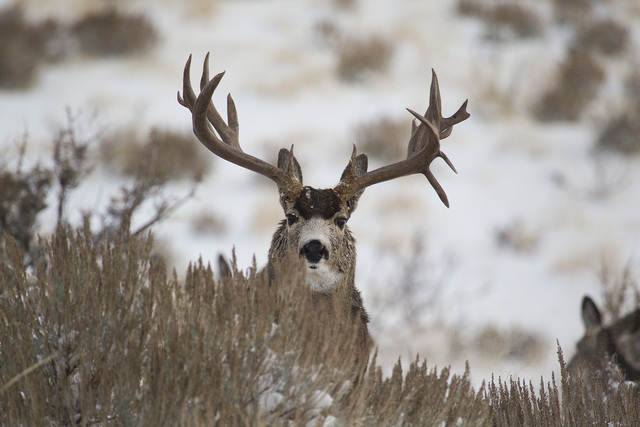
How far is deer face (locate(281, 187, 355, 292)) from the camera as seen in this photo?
4.57m

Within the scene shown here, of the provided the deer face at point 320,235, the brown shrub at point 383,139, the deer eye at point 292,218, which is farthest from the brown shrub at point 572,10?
the deer eye at point 292,218

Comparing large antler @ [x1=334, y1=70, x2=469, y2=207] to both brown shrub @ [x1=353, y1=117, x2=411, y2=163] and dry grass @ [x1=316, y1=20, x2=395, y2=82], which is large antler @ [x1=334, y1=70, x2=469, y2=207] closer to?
brown shrub @ [x1=353, y1=117, x2=411, y2=163]

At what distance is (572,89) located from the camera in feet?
56.6

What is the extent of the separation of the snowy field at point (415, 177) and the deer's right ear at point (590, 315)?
6.36 ft

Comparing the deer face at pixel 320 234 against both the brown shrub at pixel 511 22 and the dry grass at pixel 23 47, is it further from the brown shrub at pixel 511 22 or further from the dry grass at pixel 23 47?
the brown shrub at pixel 511 22

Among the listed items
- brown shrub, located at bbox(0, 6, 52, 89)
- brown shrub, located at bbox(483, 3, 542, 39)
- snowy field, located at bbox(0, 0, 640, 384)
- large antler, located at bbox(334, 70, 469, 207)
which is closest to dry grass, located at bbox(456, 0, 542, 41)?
brown shrub, located at bbox(483, 3, 542, 39)

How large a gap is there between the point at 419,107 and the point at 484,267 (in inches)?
222

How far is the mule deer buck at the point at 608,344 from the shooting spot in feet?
17.9

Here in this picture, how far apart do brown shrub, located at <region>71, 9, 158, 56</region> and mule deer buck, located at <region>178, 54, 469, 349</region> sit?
1264 centimetres

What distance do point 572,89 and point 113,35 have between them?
11.3m

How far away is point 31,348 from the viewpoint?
2979 millimetres

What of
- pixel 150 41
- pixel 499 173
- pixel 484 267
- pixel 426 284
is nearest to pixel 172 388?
pixel 426 284

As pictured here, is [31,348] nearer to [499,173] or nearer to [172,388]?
[172,388]

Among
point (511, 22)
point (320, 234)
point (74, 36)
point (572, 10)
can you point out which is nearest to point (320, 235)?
point (320, 234)
